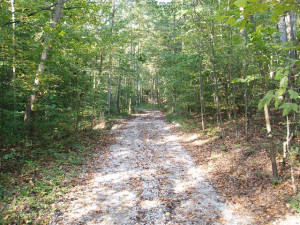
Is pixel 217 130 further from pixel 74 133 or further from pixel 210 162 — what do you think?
pixel 74 133

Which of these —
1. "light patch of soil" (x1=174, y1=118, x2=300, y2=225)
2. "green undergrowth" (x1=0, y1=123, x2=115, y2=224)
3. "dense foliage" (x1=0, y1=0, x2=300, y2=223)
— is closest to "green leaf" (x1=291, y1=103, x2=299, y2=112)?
"dense foliage" (x1=0, y1=0, x2=300, y2=223)

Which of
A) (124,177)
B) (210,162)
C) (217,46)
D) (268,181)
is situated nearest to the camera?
(268,181)

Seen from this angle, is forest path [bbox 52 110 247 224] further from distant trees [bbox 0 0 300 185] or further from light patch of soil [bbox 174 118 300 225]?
distant trees [bbox 0 0 300 185]

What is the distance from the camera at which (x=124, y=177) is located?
22.1 ft

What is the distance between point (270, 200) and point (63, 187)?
5.64 meters

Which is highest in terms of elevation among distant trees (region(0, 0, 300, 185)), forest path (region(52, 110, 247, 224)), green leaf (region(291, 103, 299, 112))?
distant trees (region(0, 0, 300, 185))

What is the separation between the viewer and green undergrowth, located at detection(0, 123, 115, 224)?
14.3ft

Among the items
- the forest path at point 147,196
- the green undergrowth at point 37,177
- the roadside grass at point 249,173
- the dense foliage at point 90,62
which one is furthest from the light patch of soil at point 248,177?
the green undergrowth at point 37,177

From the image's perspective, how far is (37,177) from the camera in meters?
5.97

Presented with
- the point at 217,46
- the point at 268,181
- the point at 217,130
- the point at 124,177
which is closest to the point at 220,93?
the point at 217,130

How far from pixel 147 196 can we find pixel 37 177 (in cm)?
350

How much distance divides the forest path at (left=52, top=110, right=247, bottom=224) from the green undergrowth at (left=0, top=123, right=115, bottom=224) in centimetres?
56

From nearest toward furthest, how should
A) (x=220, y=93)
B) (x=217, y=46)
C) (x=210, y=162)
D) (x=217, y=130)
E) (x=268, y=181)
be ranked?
(x=268, y=181) → (x=210, y=162) → (x=217, y=46) → (x=217, y=130) → (x=220, y=93)

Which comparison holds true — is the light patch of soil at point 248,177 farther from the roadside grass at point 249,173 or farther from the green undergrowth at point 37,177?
the green undergrowth at point 37,177
